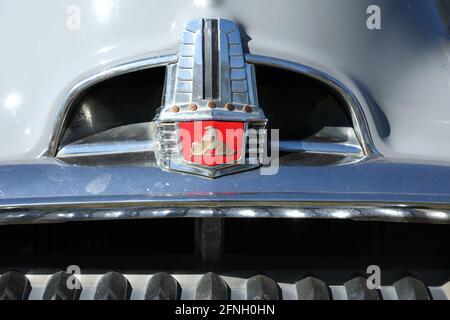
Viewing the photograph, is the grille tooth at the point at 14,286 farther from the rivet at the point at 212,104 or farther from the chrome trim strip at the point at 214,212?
the rivet at the point at 212,104

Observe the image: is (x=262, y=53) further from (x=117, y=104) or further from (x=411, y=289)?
(x=411, y=289)

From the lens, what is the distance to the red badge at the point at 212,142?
129 cm

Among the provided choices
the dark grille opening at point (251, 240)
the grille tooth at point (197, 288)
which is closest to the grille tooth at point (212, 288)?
the grille tooth at point (197, 288)

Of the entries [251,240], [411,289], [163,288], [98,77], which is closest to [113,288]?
[163,288]

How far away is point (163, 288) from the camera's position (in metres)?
1.25

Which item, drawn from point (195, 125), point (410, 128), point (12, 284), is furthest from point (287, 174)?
point (12, 284)

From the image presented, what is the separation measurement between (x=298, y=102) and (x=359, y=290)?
450mm

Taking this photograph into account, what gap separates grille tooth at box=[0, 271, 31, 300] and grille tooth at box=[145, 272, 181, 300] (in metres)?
0.24

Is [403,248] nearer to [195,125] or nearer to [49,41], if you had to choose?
[195,125]

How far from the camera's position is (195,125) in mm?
1326

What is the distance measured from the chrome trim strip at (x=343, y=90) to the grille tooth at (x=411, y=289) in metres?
0.29

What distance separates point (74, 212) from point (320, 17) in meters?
0.72

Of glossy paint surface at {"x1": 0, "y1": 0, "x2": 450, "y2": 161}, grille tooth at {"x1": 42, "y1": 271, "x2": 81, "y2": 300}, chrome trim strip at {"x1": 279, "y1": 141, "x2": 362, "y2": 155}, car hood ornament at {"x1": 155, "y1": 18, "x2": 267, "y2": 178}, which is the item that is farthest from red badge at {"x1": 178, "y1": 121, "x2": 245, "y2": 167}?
grille tooth at {"x1": 42, "y1": 271, "x2": 81, "y2": 300}

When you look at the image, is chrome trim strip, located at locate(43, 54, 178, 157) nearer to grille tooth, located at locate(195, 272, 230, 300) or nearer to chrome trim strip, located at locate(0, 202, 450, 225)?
chrome trim strip, located at locate(0, 202, 450, 225)
